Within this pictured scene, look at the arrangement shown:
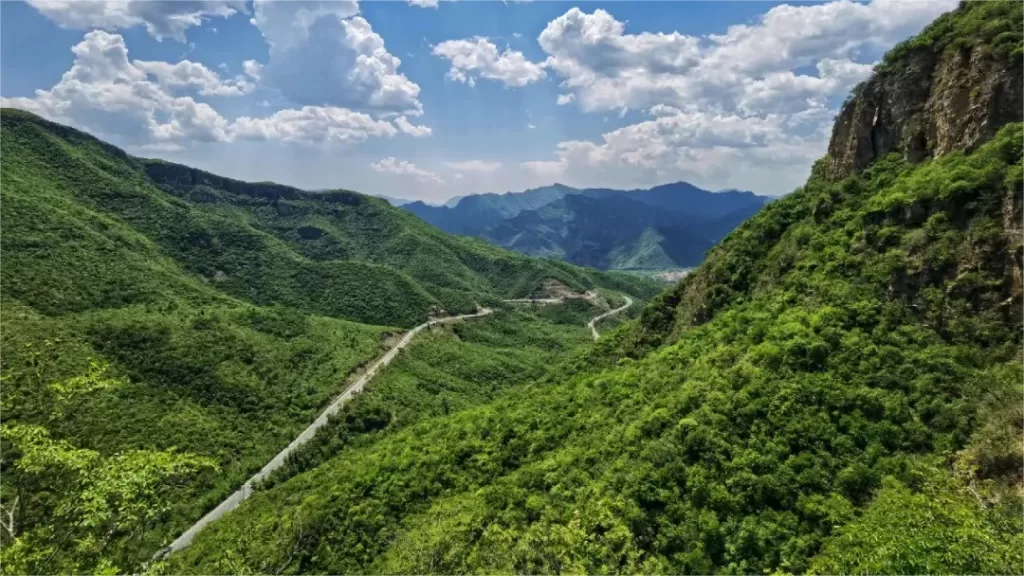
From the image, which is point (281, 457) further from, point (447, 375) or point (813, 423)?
point (813, 423)

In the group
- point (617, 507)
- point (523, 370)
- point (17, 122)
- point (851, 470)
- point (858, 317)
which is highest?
point (17, 122)

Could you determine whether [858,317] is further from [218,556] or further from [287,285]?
[287,285]

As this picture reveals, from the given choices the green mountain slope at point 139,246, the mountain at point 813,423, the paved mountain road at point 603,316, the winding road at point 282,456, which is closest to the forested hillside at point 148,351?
the green mountain slope at point 139,246

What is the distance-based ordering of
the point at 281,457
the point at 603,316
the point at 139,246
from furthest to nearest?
the point at 603,316
the point at 139,246
the point at 281,457

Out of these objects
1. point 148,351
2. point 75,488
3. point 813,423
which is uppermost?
point 75,488

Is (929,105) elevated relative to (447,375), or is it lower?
elevated

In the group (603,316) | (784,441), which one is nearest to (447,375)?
(784,441)

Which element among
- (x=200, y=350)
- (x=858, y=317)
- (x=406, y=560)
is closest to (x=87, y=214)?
(x=200, y=350)
